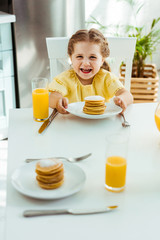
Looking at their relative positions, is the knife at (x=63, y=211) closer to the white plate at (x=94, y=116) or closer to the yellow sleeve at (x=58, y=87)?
the white plate at (x=94, y=116)

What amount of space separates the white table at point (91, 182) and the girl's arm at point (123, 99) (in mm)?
47

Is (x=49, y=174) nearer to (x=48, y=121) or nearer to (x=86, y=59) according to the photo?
(x=48, y=121)

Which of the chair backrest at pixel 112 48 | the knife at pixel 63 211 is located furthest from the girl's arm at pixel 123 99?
the knife at pixel 63 211

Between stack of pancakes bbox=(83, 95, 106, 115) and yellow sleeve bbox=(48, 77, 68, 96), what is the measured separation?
32 cm

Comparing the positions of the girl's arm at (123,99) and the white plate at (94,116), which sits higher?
the girl's arm at (123,99)

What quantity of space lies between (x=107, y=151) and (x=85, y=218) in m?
0.20

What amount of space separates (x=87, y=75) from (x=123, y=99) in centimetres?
26

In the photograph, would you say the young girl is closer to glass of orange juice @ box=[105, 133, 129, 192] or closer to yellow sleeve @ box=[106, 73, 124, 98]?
yellow sleeve @ box=[106, 73, 124, 98]

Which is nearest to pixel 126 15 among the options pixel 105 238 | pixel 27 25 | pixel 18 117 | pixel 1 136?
pixel 27 25

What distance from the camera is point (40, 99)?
1.39 metres

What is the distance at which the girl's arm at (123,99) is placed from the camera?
149 cm

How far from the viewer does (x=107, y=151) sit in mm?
953

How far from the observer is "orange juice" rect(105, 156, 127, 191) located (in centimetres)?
93

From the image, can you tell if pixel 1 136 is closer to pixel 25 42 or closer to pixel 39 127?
pixel 25 42
